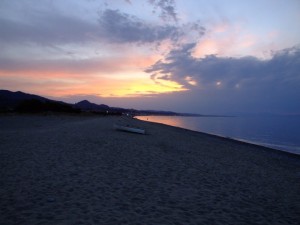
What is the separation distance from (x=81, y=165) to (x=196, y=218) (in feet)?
19.8

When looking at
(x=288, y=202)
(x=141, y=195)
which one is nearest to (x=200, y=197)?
(x=141, y=195)

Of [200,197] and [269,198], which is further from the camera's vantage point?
[269,198]

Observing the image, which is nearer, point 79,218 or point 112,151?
point 79,218

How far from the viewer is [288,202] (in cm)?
1001

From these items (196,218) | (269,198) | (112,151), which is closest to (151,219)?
(196,218)

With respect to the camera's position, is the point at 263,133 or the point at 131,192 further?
the point at 263,133

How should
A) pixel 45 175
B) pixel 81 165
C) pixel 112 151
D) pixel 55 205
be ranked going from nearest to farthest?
pixel 55 205, pixel 45 175, pixel 81 165, pixel 112 151

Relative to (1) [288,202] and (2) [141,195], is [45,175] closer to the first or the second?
(2) [141,195]

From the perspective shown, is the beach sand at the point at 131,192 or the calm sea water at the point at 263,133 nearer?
the beach sand at the point at 131,192

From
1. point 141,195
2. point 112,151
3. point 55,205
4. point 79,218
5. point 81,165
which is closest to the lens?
point 79,218

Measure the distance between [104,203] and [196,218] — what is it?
2304 millimetres

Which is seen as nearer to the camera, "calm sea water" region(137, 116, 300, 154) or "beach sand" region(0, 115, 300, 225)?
"beach sand" region(0, 115, 300, 225)

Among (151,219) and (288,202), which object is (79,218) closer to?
(151,219)

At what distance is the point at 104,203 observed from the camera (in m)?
7.45
